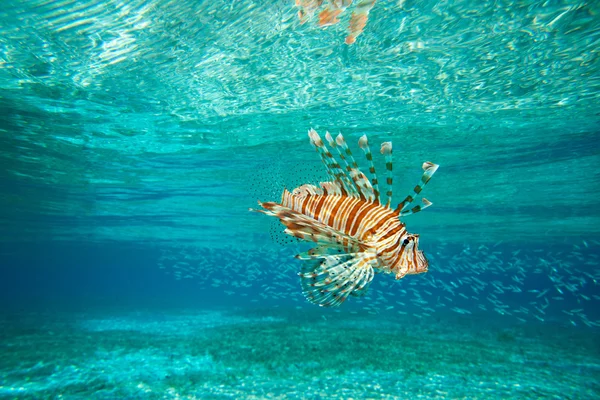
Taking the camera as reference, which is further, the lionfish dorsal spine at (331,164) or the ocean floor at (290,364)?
the ocean floor at (290,364)

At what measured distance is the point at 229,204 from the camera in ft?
81.6

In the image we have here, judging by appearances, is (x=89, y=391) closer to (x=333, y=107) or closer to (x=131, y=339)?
(x=131, y=339)

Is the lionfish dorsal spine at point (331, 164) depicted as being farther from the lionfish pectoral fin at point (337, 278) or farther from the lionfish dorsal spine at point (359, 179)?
the lionfish pectoral fin at point (337, 278)

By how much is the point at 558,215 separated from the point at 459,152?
53.7 ft

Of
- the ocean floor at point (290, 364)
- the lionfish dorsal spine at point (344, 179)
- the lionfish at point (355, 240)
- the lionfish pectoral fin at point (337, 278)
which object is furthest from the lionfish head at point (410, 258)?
the ocean floor at point (290, 364)

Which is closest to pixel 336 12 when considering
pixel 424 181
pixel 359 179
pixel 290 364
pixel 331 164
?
pixel 331 164

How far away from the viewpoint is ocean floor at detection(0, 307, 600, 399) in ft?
25.9

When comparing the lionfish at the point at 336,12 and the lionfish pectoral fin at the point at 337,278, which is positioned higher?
the lionfish at the point at 336,12

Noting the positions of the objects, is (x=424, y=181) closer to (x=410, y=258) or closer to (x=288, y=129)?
(x=410, y=258)

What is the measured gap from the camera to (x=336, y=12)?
7121 millimetres

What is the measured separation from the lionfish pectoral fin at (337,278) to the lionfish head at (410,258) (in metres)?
0.24

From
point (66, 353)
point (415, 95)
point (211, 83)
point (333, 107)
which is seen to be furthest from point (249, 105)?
point (66, 353)

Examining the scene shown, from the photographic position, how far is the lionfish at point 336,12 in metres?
6.73

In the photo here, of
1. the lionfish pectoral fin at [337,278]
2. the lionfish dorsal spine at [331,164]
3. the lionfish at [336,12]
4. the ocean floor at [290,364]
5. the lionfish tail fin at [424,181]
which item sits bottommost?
the ocean floor at [290,364]
